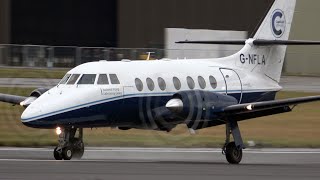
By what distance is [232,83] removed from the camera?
24859 millimetres

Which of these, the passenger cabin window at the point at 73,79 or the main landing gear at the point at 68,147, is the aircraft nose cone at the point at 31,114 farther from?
the passenger cabin window at the point at 73,79

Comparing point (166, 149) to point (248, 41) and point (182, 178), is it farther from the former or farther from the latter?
point (182, 178)

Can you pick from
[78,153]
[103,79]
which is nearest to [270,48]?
[103,79]

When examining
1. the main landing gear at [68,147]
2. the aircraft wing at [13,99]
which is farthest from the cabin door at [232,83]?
the aircraft wing at [13,99]

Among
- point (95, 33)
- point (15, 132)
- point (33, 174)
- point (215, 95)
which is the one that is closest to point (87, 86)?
point (215, 95)

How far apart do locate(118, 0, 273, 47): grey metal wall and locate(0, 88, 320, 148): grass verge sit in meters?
28.4

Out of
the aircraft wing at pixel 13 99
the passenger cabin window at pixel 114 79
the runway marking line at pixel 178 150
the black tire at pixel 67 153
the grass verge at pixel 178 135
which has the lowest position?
the grass verge at pixel 178 135

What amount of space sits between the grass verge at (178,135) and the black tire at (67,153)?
4.94 metres

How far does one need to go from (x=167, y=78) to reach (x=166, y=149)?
407 centimetres

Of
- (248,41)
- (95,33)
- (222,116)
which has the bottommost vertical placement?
(95,33)

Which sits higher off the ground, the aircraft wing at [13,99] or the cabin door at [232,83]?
the cabin door at [232,83]

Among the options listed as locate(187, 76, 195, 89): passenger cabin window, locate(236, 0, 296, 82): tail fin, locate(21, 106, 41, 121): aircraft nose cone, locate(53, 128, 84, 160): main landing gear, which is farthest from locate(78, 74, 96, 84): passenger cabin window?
locate(236, 0, 296, 82): tail fin

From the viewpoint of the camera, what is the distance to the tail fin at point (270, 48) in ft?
84.7

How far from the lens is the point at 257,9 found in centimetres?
7131
